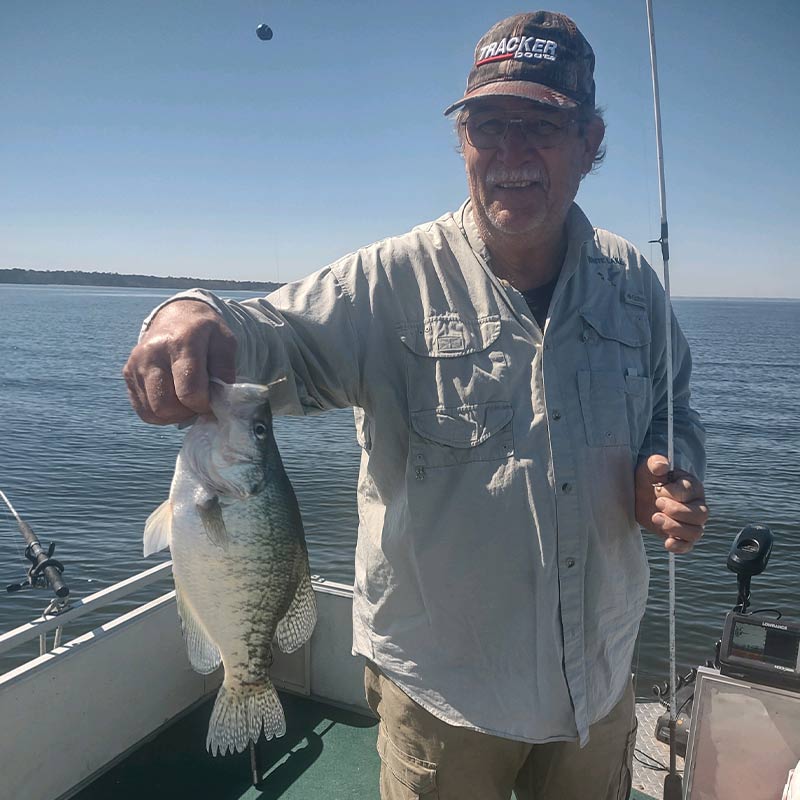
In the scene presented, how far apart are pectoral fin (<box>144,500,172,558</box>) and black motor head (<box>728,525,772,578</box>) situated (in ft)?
8.78

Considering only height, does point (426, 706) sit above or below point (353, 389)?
below

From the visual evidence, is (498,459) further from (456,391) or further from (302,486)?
(302,486)

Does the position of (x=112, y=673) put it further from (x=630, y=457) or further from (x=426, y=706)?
(x=630, y=457)

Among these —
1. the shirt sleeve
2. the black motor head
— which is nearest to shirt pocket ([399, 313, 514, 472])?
the shirt sleeve

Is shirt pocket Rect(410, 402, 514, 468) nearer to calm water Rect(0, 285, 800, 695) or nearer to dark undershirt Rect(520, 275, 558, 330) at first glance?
dark undershirt Rect(520, 275, 558, 330)

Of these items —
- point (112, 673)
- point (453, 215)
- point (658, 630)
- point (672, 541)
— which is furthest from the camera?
point (658, 630)

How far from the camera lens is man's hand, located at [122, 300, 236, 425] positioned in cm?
150

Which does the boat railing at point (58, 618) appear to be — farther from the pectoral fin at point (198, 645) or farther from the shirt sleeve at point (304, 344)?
the shirt sleeve at point (304, 344)

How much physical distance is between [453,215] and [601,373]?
0.74 metres

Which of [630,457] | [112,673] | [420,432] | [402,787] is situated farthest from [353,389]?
[112,673]

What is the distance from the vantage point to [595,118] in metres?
2.54

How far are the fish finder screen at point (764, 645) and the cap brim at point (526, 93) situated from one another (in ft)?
7.70

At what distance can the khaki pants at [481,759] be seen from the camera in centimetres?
222

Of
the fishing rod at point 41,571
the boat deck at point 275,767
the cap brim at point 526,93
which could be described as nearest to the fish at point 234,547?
the cap brim at point 526,93
